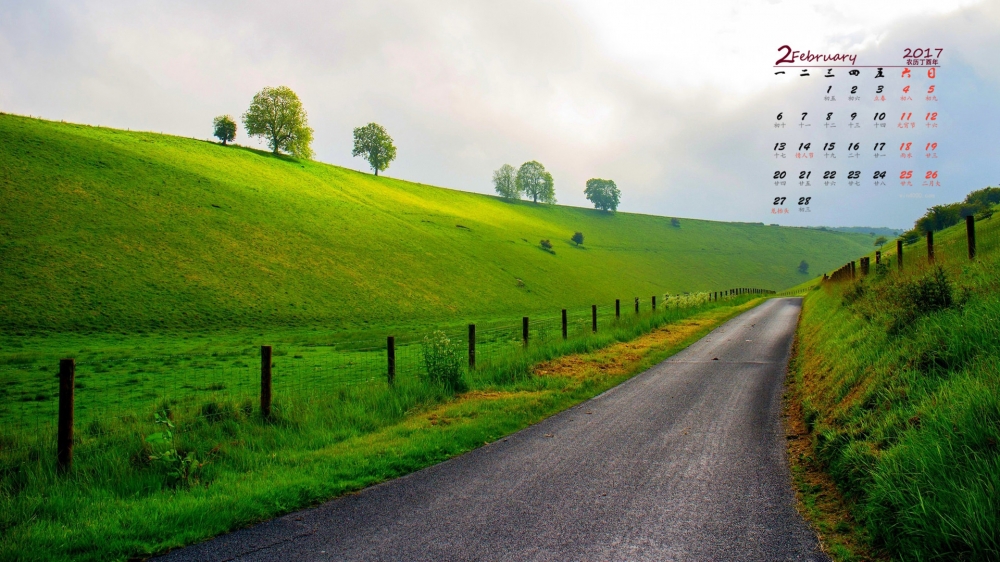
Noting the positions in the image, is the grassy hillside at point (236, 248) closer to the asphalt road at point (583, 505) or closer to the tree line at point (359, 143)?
the tree line at point (359, 143)

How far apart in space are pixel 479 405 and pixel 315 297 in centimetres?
3635

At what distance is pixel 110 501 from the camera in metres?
5.58

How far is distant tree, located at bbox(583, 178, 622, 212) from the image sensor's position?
134500 millimetres

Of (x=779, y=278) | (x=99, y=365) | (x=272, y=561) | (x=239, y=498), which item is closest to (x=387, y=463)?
(x=239, y=498)

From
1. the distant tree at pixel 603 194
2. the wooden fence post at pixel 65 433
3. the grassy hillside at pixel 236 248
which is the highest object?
the distant tree at pixel 603 194

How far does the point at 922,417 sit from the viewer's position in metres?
5.03

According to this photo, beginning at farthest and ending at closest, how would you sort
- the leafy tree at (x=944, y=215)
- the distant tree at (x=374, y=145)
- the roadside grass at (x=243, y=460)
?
the distant tree at (x=374, y=145) < the leafy tree at (x=944, y=215) < the roadside grass at (x=243, y=460)

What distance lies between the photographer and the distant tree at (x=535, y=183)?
129875 mm

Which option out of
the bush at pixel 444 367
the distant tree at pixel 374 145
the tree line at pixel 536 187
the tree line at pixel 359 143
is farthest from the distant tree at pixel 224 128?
the bush at pixel 444 367

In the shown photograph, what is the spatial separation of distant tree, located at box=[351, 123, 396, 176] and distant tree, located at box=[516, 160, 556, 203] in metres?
36.0

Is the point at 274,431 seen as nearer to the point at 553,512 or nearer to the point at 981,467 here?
the point at 553,512

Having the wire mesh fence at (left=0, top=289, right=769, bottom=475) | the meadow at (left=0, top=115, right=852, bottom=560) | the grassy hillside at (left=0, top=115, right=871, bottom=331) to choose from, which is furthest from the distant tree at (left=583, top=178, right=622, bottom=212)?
the wire mesh fence at (left=0, top=289, right=769, bottom=475)

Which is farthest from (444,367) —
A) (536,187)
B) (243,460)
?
(536,187)

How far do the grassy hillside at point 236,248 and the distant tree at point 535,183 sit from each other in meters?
39.7
